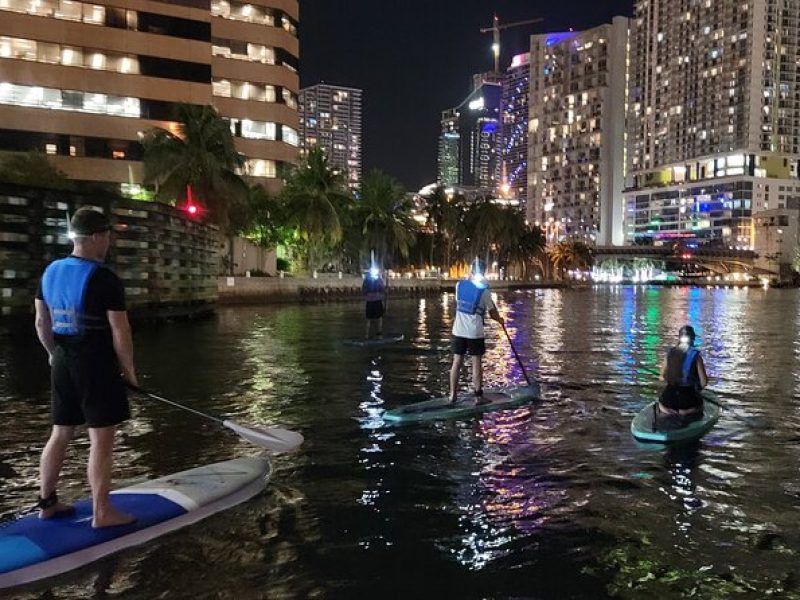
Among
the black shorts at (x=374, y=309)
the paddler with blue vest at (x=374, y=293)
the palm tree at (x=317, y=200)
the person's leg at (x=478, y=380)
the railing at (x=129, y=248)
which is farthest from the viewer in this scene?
the palm tree at (x=317, y=200)

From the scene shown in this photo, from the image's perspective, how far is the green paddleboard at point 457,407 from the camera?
463 inches

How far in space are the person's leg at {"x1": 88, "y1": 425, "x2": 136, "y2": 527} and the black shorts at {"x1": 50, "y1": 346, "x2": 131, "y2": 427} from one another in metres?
0.13

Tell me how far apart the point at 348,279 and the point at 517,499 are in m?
62.9

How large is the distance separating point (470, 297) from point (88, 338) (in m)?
7.13

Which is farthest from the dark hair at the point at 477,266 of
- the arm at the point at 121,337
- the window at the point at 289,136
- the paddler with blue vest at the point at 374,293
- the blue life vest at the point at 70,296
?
the window at the point at 289,136

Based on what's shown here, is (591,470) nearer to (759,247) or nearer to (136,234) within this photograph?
(136,234)

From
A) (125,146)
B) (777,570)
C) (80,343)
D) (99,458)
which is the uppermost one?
(125,146)

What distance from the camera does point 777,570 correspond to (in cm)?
621

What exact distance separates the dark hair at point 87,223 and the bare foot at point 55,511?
2.48 metres

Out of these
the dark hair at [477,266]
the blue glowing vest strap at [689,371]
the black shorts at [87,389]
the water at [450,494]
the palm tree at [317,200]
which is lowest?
the water at [450,494]

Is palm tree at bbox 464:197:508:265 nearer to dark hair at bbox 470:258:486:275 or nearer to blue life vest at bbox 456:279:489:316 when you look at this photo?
dark hair at bbox 470:258:486:275

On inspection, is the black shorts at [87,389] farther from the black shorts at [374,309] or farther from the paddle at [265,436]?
the black shorts at [374,309]

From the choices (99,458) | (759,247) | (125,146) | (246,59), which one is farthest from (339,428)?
(759,247)

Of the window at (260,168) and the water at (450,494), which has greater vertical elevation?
the window at (260,168)
